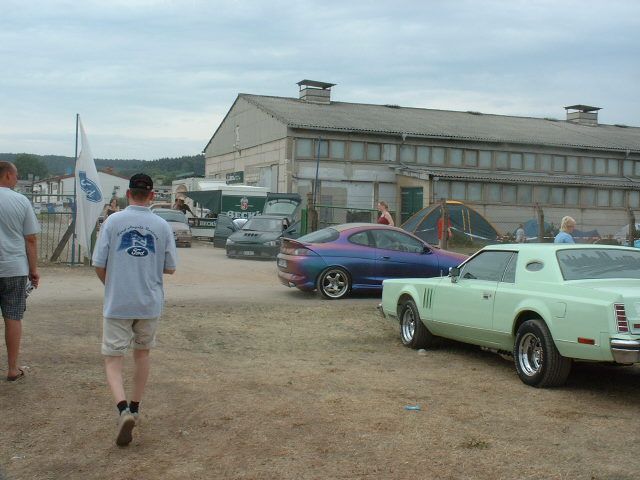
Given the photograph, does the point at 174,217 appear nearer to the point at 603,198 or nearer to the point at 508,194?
the point at 508,194

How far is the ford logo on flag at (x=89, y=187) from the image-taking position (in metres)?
17.4

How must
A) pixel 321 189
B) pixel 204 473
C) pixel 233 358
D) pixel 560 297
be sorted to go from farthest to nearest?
1. pixel 321 189
2. pixel 233 358
3. pixel 560 297
4. pixel 204 473

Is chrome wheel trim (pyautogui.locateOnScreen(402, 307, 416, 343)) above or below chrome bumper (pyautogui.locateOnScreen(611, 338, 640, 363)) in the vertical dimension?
below

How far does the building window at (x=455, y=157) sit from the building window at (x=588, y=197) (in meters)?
6.87

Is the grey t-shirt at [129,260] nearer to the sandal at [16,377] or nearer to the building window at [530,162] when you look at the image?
the sandal at [16,377]

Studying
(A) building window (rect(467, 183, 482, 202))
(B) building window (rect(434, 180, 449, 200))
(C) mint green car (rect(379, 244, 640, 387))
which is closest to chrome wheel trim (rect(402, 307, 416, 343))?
(C) mint green car (rect(379, 244, 640, 387))

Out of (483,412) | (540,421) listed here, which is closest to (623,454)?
(540,421)

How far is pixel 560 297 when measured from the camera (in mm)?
7121

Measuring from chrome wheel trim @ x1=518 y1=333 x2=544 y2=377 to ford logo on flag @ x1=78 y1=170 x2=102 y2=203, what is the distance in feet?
39.7

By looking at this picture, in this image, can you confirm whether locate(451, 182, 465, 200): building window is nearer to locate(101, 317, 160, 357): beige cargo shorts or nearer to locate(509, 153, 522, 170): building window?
locate(509, 153, 522, 170): building window

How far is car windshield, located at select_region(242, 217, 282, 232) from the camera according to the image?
25.0 m

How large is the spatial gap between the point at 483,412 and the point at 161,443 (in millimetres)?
2587

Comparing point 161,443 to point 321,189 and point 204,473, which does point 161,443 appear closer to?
point 204,473

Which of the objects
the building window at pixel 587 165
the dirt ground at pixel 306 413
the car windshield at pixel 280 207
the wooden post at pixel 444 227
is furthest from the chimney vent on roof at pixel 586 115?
the dirt ground at pixel 306 413
